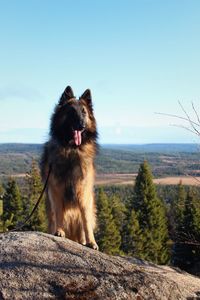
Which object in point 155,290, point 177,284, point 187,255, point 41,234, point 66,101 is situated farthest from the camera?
point 187,255

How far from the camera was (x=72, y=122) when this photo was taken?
8188 mm

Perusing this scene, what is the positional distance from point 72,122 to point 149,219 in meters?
34.6

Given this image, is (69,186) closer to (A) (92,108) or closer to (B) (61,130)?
(B) (61,130)

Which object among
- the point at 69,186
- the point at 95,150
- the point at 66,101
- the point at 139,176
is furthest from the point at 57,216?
the point at 139,176

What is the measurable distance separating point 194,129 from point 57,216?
10.0ft

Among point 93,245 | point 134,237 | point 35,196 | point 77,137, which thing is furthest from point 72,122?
point 134,237

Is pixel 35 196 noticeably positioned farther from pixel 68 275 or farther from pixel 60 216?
pixel 68 275

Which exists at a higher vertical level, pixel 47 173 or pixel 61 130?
pixel 61 130

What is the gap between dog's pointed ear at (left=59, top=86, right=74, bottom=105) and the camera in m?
8.57

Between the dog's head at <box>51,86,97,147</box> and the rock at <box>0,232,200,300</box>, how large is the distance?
2.17 m

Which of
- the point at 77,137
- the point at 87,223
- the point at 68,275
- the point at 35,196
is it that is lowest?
the point at 35,196

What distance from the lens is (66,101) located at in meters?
8.52

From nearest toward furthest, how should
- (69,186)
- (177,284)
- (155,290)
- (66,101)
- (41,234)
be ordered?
(155,290)
(177,284)
(41,234)
(69,186)
(66,101)

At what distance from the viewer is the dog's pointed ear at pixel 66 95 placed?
8.57 meters
